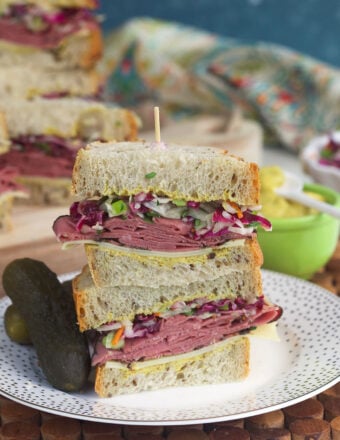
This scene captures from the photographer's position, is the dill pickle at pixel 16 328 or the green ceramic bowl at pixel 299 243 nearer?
the dill pickle at pixel 16 328

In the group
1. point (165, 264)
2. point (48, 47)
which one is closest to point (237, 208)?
point (165, 264)

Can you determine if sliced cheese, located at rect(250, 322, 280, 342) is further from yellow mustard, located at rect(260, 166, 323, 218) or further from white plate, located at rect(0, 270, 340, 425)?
yellow mustard, located at rect(260, 166, 323, 218)

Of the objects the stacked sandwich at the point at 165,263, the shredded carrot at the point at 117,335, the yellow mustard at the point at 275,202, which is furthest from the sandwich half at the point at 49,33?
the shredded carrot at the point at 117,335

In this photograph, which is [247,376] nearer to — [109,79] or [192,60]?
[192,60]

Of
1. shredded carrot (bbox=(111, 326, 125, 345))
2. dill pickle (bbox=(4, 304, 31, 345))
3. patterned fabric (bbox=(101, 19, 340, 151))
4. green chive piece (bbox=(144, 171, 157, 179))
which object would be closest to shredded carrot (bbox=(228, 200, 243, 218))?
green chive piece (bbox=(144, 171, 157, 179))

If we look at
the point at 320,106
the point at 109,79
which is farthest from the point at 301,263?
the point at 109,79

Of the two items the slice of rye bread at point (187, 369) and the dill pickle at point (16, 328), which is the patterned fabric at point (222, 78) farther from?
the dill pickle at point (16, 328)
